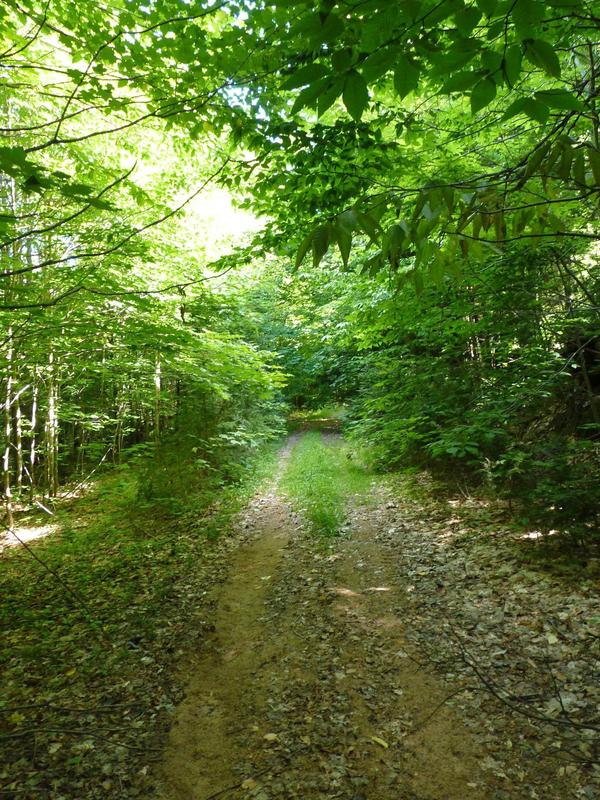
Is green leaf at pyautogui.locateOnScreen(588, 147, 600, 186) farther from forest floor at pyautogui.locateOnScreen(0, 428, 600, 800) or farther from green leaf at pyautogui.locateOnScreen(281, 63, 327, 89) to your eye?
forest floor at pyautogui.locateOnScreen(0, 428, 600, 800)

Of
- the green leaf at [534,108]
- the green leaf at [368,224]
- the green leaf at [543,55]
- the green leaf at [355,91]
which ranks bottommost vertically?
the green leaf at [368,224]

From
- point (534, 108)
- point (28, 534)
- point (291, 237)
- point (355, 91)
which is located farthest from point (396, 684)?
point (28, 534)

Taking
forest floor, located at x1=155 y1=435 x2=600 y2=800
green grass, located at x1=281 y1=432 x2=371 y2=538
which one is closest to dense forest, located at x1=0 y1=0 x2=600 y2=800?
green grass, located at x1=281 y1=432 x2=371 y2=538

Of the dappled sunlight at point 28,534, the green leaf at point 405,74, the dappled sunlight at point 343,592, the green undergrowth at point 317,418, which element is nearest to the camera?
the green leaf at point 405,74

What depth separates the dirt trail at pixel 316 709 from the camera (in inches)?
122

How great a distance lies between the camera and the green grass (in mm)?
8833

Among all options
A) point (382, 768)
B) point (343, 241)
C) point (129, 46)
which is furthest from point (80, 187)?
point (382, 768)

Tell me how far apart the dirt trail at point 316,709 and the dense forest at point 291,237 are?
432mm

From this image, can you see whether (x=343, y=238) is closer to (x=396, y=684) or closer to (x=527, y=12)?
(x=527, y=12)

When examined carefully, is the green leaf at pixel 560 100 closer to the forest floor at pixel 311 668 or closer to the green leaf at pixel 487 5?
the green leaf at pixel 487 5

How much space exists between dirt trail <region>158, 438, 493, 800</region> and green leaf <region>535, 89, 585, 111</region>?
394 cm

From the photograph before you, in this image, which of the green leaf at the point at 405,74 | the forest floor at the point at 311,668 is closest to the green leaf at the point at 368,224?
the green leaf at the point at 405,74

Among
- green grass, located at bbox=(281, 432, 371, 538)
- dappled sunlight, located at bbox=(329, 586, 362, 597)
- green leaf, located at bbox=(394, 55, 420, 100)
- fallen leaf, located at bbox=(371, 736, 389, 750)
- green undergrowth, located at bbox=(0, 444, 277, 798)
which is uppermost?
green leaf, located at bbox=(394, 55, 420, 100)

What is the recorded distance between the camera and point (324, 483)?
1197 cm
